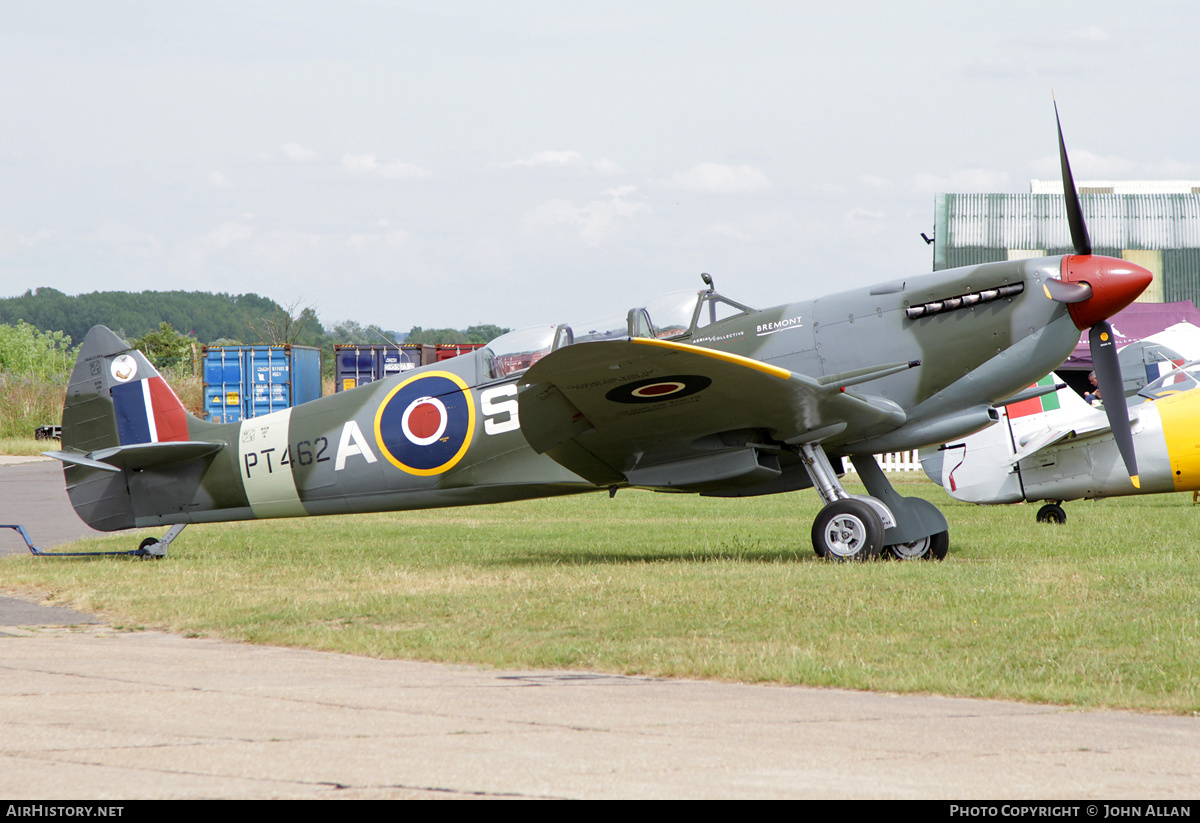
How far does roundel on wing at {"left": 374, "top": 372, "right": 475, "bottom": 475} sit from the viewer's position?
10.4 meters

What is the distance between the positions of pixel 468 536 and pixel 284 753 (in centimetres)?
967

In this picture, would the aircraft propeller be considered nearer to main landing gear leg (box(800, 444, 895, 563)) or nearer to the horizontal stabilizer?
main landing gear leg (box(800, 444, 895, 563))

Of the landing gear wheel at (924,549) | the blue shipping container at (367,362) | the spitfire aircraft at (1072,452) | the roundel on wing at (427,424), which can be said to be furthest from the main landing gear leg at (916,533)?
the blue shipping container at (367,362)

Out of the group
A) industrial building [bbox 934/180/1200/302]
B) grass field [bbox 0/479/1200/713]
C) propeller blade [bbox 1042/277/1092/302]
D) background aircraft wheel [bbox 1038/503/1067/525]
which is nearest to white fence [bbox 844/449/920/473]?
background aircraft wheel [bbox 1038/503/1067/525]

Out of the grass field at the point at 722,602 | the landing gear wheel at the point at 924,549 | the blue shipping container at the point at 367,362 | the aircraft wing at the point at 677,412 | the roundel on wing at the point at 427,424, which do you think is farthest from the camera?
the blue shipping container at the point at 367,362

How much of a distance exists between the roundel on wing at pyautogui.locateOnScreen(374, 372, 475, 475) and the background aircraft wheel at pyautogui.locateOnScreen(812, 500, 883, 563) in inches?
126

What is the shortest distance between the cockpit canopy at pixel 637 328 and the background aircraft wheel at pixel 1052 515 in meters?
5.32

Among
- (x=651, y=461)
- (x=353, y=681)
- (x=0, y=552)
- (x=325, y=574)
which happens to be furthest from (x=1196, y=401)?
(x=0, y=552)

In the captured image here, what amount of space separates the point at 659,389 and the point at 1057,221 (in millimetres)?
32485

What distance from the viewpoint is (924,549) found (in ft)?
32.4

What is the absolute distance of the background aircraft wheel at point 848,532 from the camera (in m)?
9.32

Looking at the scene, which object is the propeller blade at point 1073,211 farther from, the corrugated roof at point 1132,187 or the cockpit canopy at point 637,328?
the corrugated roof at point 1132,187

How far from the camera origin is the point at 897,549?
9.87 meters

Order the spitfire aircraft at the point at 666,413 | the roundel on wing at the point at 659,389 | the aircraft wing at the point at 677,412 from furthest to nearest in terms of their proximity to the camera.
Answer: the spitfire aircraft at the point at 666,413
the roundel on wing at the point at 659,389
the aircraft wing at the point at 677,412
